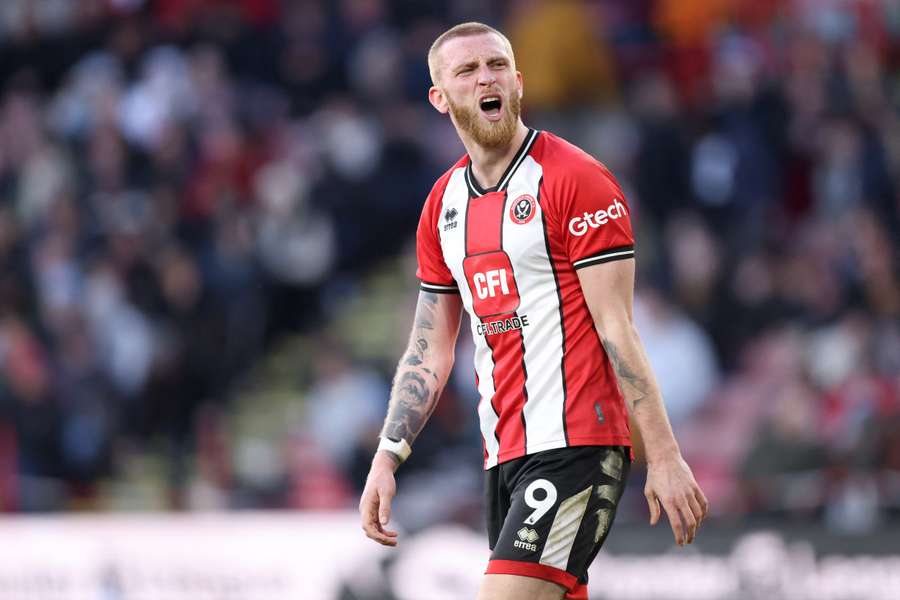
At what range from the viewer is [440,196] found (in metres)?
5.27

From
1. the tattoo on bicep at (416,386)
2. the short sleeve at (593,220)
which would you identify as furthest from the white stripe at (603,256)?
the tattoo on bicep at (416,386)

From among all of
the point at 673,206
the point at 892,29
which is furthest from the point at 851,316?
the point at 892,29

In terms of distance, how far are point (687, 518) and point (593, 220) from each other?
0.98m

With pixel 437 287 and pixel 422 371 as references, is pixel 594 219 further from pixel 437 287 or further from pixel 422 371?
pixel 422 371

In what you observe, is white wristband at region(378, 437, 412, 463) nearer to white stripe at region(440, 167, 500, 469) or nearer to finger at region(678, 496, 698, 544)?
white stripe at region(440, 167, 500, 469)

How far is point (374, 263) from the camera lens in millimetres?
13602

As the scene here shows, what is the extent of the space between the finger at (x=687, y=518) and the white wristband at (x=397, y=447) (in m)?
1.07

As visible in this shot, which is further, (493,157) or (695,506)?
(493,157)

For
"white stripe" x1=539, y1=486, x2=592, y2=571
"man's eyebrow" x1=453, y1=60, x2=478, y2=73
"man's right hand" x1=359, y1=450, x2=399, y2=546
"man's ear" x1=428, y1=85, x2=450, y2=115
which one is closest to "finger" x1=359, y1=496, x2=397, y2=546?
"man's right hand" x1=359, y1=450, x2=399, y2=546

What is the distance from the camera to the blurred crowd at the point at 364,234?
10.6m

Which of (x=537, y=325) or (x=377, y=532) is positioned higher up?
(x=537, y=325)

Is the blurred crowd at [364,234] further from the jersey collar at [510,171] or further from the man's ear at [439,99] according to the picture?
the man's ear at [439,99]

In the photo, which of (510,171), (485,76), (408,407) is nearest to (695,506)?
(408,407)

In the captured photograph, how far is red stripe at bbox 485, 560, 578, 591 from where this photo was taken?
469 centimetres
